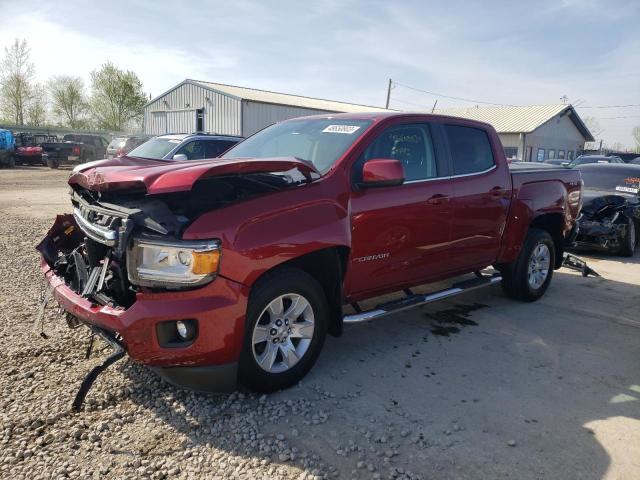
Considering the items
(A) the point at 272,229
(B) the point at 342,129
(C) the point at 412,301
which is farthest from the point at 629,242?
(A) the point at 272,229

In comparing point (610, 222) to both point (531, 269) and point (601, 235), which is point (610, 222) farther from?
point (531, 269)

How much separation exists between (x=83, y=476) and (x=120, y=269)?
1.14m

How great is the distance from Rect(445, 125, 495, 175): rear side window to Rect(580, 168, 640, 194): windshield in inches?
231

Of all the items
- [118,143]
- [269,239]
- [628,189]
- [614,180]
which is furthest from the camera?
[118,143]

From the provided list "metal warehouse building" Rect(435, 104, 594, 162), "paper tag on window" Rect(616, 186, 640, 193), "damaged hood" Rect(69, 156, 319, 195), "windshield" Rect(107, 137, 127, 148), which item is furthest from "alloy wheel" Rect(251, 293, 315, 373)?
"metal warehouse building" Rect(435, 104, 594, 162)

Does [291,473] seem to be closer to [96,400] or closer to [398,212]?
[96,400]

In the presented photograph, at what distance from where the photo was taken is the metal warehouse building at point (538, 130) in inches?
1491

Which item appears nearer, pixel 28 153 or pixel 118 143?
pixel 118 143

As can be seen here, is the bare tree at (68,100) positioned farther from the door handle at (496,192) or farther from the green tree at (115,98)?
the door handle at (496,192)

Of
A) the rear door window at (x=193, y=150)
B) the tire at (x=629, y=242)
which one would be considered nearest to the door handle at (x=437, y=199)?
the tire at (x=629, y=242)

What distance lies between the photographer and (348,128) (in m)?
4.13

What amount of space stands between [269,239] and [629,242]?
8.01m

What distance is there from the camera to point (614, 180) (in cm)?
973

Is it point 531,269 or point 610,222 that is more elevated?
point 610,222
